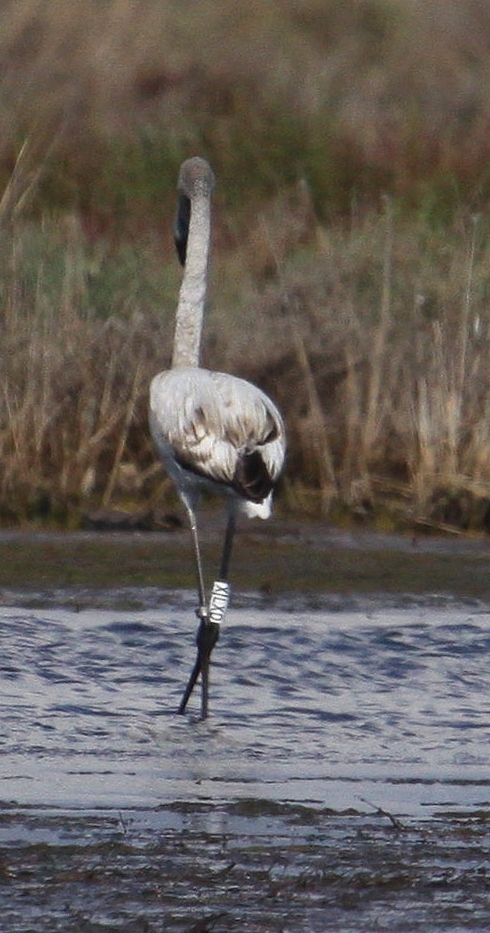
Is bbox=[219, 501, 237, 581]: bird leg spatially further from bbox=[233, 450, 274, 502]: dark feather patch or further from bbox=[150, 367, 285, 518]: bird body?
bbox=[233, 450, 274, 502]: dark feather patch

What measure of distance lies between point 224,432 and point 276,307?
529cm

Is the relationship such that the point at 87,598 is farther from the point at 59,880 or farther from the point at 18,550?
the point at 59,880

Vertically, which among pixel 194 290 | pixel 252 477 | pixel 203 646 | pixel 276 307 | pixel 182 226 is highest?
pixel 182 226

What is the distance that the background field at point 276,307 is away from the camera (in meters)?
11.4

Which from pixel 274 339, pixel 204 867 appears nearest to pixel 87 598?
pixel 274 339

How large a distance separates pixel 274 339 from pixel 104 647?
4.76 meters

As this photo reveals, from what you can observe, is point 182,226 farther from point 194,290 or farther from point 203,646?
point 203,646

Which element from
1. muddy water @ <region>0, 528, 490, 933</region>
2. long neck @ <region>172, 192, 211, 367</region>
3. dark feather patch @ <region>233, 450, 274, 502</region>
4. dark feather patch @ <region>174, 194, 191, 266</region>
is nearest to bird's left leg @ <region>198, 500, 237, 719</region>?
muddy water @ <region>0, 528, 490, 933</region>

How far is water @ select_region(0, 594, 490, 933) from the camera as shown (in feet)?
14.8

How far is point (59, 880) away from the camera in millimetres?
4590

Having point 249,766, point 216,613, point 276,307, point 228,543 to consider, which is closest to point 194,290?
point 228,543

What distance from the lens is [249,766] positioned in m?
6.27

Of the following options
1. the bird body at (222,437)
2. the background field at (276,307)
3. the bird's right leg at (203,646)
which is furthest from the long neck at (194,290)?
the background field at (276,307)

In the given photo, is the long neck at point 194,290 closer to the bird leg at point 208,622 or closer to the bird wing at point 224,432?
the bird wing at point 224,432
